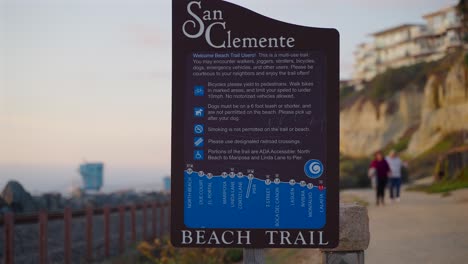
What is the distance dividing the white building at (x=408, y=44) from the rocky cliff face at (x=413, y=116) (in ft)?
91.0

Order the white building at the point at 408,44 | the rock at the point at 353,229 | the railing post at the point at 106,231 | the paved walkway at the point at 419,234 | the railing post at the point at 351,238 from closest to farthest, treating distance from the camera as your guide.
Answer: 1. the railing post at the point at 351,238
2. the rock at the point at 353,229
3. the paved walkway at the point at 419,234
4. the railing post at the point at 106,231
5. the white building at the point at 408,44

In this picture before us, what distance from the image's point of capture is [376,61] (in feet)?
487

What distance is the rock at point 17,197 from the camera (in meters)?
24.0

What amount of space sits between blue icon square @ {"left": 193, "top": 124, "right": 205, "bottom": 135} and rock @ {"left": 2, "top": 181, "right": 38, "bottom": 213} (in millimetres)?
19001

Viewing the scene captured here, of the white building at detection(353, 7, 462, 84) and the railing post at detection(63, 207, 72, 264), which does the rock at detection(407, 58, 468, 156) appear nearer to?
the railing post at detection(63, 207, 72, 264)

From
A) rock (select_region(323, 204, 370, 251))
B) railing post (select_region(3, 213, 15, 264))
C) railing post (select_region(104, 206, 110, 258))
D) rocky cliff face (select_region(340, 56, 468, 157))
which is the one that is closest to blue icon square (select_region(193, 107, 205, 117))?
rock (select_region(323, 204, 370, 251))

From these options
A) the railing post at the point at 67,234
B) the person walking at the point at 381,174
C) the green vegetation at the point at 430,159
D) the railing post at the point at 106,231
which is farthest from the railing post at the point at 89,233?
the green vegetation at the point at 430,159

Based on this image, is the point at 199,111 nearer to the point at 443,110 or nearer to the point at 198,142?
the point at 198,142

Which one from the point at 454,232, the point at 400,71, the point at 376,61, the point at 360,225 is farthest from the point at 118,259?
the point at 376,61

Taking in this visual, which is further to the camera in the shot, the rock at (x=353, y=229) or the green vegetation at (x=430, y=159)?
the green vegetation at (x=430, y=159)

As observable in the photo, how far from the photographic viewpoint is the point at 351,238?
6855 mm

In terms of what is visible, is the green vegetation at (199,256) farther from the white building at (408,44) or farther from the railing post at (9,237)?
the white building at (408,44)

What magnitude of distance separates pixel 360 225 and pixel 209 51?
256 centimetres

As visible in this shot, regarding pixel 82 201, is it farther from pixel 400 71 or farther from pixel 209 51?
Result: pixel 400 71
